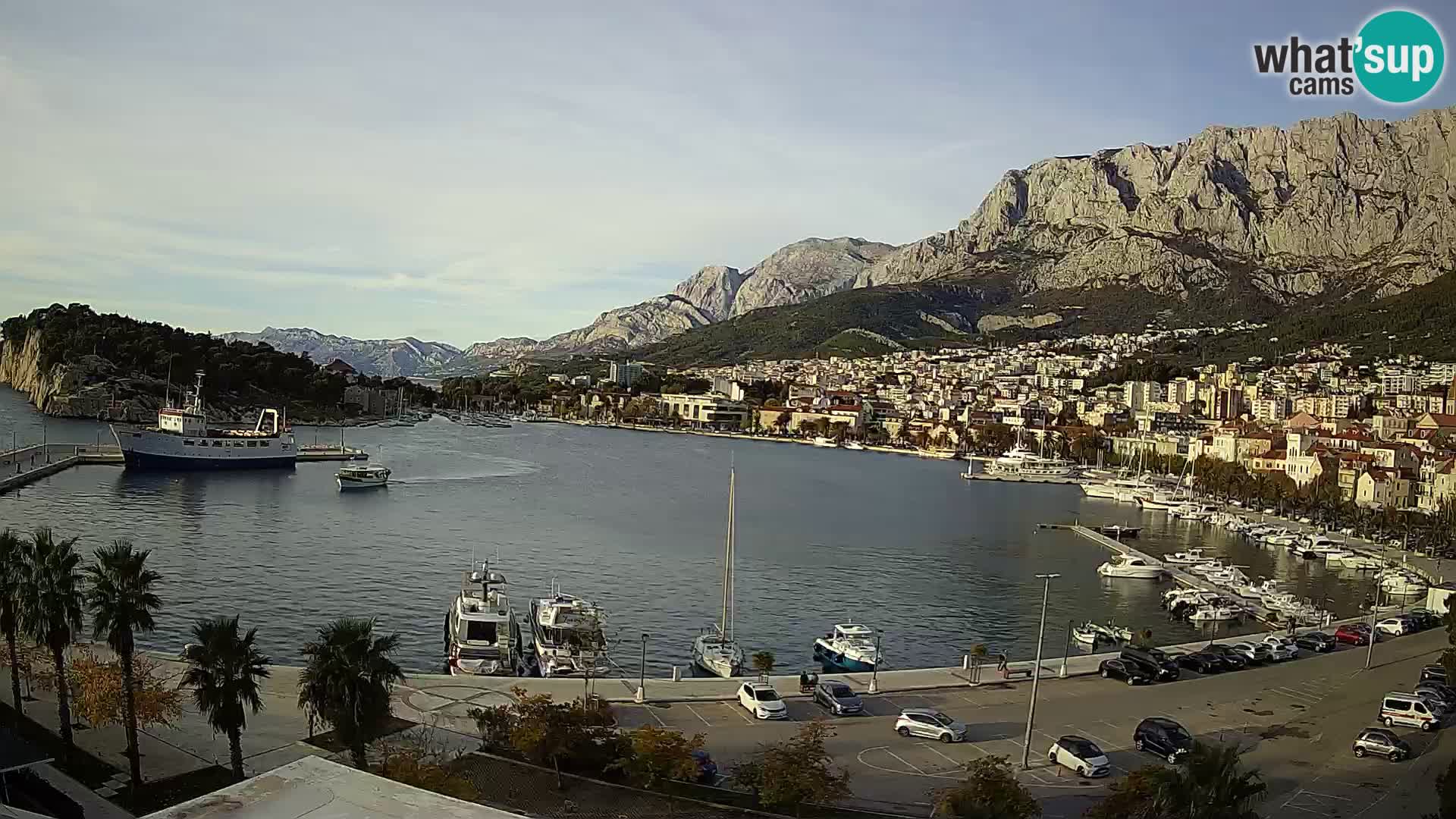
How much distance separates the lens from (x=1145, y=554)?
139 ft

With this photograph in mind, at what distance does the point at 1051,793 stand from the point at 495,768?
7161 mm

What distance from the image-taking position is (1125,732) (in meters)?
16.7

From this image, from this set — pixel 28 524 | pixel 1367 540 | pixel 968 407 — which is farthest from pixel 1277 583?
pixel 968 407

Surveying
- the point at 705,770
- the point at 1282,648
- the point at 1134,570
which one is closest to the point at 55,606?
the point at 705,770

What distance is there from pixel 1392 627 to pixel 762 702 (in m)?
18.7

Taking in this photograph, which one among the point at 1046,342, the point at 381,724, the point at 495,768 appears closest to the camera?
the point at 381,724

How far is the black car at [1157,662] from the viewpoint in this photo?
20203 mm

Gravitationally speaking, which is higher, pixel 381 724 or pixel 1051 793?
pixel 381 724

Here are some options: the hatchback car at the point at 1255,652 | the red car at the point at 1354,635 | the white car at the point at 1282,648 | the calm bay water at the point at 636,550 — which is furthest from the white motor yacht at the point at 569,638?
the red car at the point at 1354,635

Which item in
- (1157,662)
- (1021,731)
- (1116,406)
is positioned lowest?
(1021,731)

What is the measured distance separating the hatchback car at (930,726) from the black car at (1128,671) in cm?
546

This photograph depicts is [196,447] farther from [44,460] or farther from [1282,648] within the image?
[1282,648]

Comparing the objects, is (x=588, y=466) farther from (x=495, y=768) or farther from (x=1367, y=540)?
(x=495, y=768)

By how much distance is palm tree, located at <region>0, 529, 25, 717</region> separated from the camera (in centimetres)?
1398
